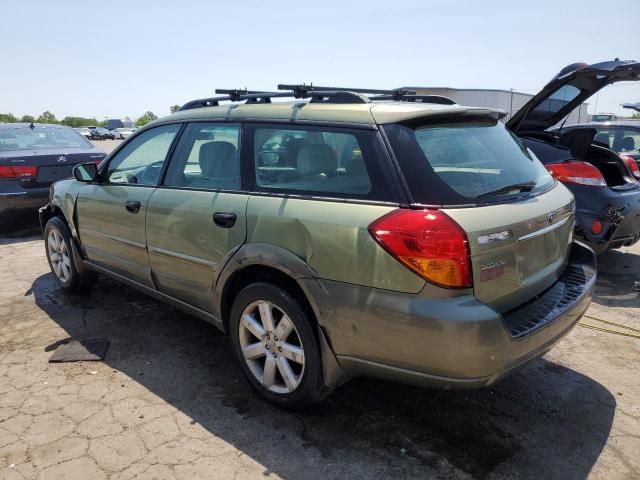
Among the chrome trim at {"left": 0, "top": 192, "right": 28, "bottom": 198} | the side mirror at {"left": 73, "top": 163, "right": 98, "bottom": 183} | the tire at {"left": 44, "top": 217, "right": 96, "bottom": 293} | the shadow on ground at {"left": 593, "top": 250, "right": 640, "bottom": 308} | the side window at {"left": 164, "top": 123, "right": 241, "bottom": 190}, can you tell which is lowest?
the shadow on ground at {"left": 593, "top": 250, "right": 640, "bottom": 308}

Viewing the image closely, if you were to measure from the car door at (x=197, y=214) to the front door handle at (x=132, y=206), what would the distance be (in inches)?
6.3

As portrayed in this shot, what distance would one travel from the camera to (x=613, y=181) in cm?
535

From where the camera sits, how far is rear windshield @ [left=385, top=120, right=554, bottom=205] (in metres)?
2.32

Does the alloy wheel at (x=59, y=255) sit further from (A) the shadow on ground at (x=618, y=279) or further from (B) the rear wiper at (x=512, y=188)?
(A) the shadow on ground at (x=618, y=279)

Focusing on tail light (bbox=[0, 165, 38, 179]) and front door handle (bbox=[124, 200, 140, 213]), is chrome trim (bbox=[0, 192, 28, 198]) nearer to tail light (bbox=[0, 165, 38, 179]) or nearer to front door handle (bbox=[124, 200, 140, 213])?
tail light (bbox=[0, 165, 38, 179])

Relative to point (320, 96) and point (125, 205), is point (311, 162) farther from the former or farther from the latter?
point (125, 205)

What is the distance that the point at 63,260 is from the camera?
4742mm

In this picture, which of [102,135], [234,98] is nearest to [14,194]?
[234,98]

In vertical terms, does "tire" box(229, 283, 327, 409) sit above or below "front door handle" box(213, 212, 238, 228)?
below

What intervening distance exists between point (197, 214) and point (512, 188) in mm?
1822

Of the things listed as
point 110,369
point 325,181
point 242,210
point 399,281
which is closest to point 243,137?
point 242,210

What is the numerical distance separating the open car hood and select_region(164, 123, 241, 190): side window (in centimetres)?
343

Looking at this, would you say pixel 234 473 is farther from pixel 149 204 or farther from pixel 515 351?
pixel 149 204

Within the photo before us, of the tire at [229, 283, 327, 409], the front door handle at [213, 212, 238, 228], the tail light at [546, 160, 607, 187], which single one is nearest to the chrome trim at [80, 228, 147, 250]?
the front door handle at [213, 212, 238, 228]
